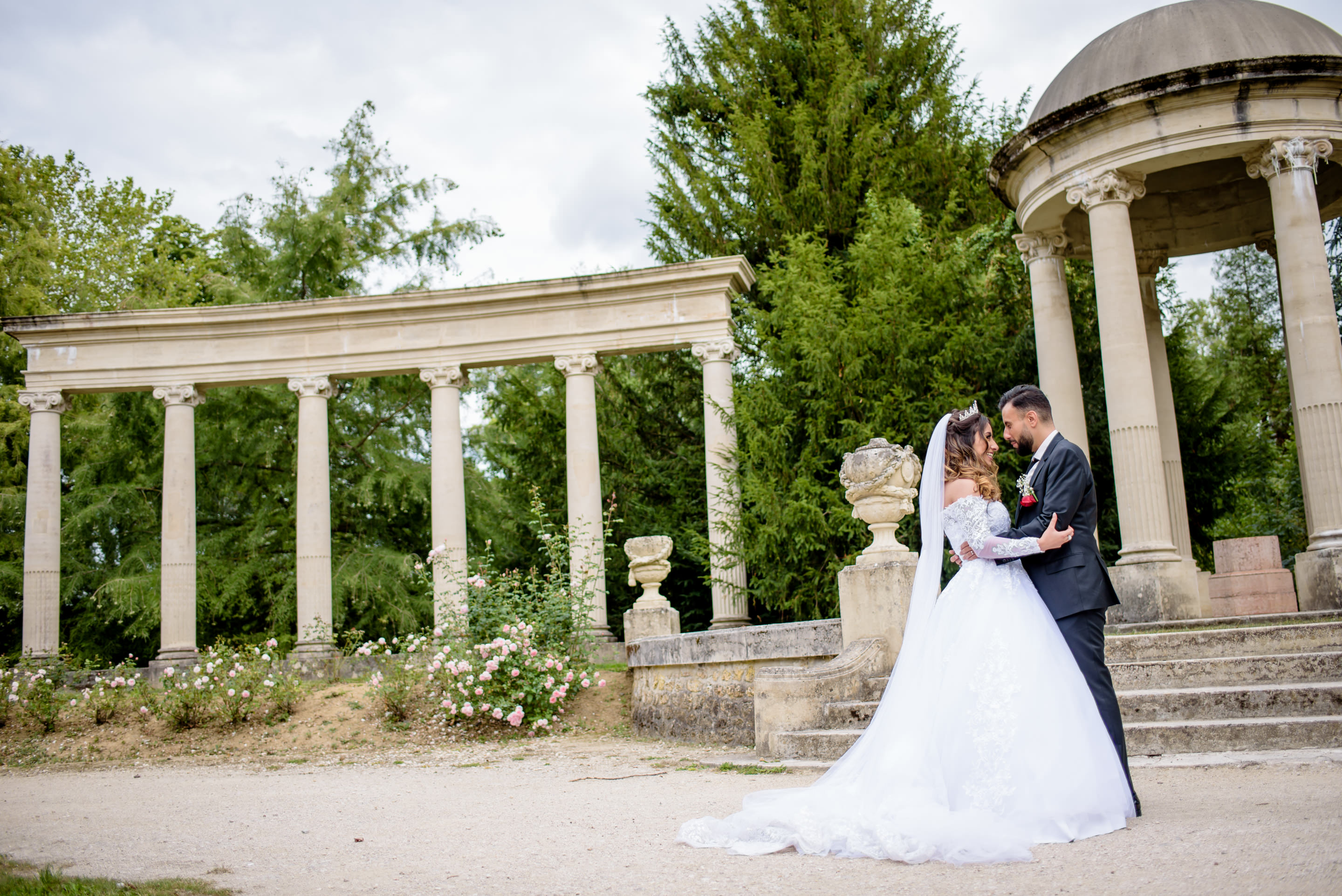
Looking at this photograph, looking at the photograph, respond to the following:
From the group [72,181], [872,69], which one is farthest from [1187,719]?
[72,181]

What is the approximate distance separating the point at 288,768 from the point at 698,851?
1041 centimetres

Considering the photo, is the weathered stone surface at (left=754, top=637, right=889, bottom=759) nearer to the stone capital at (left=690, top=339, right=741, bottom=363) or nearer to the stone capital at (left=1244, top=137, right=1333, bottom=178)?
the stone capital at (left=1244, top=137, right=1333, bottom=178)

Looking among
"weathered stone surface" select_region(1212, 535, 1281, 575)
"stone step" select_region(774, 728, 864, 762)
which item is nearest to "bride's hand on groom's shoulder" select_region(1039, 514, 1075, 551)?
"stone step" select_region(774, 728, 864, 762)

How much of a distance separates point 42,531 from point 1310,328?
27.0m

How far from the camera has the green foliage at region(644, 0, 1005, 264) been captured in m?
28.8

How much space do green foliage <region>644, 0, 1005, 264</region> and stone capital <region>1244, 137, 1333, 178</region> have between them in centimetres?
1035

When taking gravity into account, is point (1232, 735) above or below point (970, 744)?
below

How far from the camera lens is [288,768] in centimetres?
1528

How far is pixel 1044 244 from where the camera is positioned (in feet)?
65.4

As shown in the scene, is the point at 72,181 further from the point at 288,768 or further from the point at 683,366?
the point at 288,768

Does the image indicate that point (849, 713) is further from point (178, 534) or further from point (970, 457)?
point (178, 534)


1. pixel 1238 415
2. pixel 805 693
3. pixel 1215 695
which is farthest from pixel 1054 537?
pixel 1238 415

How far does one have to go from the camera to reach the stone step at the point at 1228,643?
12070mm

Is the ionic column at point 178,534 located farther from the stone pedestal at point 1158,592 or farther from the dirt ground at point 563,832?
the stone pedestal at point 1158,592
